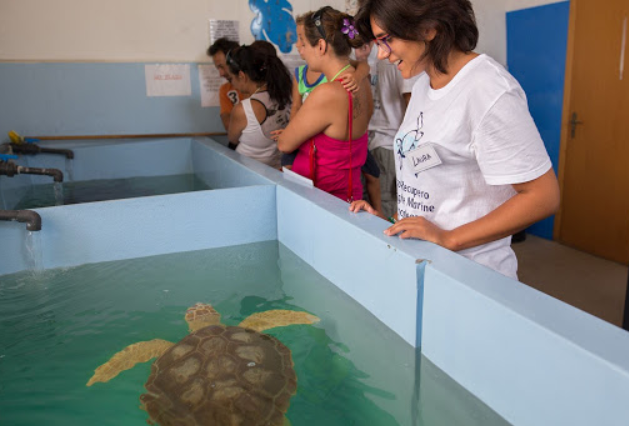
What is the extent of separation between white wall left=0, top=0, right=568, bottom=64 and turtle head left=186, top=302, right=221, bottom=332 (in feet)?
7.74

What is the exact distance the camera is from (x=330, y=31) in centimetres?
159

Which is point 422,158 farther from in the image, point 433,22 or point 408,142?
point 433,22

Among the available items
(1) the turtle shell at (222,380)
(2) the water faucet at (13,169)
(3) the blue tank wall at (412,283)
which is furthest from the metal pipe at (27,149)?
(1) the turtle shell at (222,380)

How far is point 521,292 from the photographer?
754 mm

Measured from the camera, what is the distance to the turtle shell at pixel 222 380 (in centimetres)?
82

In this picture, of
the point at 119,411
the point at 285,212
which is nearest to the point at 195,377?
the point at 119,411

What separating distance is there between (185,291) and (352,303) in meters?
0.43

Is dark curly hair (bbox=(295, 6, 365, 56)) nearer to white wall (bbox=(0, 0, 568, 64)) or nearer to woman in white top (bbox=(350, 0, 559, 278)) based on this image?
woman in white top (bbox=(350, 0, 559, 278))

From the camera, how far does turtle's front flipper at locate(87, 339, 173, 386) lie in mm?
930

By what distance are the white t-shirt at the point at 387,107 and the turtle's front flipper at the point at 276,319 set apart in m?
1.66

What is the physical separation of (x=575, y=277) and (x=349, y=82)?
6.96 feet

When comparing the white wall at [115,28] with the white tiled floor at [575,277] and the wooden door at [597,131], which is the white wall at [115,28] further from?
the white tiled floor at [575,277]

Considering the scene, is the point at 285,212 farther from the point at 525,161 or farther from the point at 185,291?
the point at 525,161

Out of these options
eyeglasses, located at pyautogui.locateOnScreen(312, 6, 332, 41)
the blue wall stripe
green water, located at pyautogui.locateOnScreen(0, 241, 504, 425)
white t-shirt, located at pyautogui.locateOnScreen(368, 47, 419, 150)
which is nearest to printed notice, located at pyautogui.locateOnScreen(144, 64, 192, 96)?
white t-shirt, located at pyautogui.locateOnScreen(368, 47, 419, 150)
